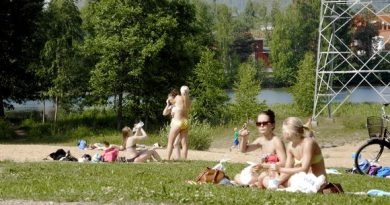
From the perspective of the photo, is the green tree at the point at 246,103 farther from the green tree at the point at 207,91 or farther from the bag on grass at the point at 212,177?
the bag on grass at the point at 212,177

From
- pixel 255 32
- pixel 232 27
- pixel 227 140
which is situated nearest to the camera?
pixel 227 140

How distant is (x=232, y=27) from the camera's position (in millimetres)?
97625

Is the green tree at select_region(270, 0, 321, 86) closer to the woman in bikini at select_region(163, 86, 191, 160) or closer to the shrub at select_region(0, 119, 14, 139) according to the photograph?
the shrub at select_region(0, 119, 14, 139)

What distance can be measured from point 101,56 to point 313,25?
5698cm

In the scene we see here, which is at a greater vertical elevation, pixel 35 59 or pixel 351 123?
pixel 35 59

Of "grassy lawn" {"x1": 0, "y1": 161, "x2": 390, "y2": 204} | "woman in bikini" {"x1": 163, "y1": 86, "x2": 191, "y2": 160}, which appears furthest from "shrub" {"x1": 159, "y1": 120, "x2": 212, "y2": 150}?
"grassy lawn" {"x1": 0, "y1": 161, "x2": 390, "y2": 204}

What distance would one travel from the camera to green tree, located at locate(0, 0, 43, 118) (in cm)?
3288

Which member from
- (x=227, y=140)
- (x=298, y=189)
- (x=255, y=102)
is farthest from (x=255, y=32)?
(x=298, y=189)

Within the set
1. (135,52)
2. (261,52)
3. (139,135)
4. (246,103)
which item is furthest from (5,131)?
(261,52)

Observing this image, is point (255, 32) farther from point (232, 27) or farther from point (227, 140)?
point (227, 140)

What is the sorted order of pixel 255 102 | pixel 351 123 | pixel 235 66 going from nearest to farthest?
1. pixel 351 123
2. pixel 255 102
3. pixel 235 66

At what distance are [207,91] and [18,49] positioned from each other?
391 inches

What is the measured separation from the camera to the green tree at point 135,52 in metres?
33.2

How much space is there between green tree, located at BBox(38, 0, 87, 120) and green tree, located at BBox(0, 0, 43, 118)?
745 mm
